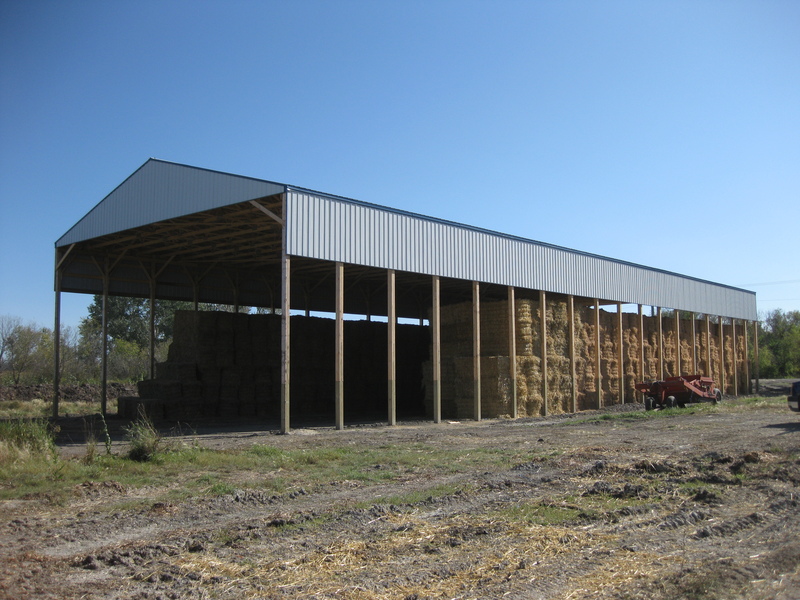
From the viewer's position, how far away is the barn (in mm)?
21312

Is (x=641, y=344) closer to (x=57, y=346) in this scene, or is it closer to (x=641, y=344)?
(x=641, y=344)

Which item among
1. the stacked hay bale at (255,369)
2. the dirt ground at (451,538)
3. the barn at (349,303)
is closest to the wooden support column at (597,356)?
the barn at (349,303)

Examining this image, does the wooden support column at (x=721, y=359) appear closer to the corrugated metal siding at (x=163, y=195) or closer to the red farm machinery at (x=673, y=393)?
the red farm machinery at (x=673, y=393)

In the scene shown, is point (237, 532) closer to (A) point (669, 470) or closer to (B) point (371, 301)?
(A) point (669, 470)

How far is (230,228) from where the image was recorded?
80.6 feet

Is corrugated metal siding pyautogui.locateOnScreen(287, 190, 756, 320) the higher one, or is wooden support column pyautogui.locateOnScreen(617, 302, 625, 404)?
corrugated metal siding pyautogui.locateOnScreen(287, 190, 756, 320)

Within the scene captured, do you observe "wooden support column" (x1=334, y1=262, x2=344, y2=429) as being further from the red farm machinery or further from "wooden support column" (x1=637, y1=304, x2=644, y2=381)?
"wooden support column" (x1=637, y1=304, x2=644, y2=381)

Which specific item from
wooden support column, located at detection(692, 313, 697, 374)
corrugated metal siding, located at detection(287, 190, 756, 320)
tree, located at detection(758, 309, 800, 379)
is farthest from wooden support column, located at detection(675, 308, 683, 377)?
tree, located at detection(758, 309, 800, 379)

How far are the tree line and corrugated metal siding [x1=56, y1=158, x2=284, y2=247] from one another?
96.4 ft

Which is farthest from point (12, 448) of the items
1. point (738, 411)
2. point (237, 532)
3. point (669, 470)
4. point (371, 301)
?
point (371, 301)

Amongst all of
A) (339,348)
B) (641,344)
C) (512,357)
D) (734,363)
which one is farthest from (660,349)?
(339,348)

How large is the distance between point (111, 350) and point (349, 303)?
3797cm

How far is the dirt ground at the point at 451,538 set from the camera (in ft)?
19.4

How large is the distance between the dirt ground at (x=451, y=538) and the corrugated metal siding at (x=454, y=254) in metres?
9.17
